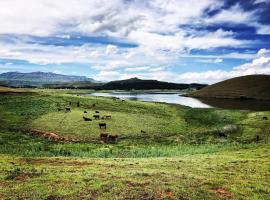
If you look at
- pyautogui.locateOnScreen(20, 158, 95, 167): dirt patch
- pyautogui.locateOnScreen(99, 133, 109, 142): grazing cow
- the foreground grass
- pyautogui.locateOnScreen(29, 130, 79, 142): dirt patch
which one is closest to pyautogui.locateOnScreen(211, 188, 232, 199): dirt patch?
the foreground grass

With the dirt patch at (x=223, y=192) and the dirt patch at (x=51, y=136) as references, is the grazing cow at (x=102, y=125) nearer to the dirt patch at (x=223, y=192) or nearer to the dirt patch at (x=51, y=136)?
the dirt patch at (x=51, y=136)

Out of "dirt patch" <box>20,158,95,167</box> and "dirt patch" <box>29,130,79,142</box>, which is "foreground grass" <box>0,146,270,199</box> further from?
"dirt patch" <box>29,130,79,142</box>

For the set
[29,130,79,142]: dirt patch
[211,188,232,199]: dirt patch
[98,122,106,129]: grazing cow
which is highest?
[211,188,232,199]: dirt patch

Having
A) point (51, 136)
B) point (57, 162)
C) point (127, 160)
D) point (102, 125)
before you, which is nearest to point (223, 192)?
point (127, 160)

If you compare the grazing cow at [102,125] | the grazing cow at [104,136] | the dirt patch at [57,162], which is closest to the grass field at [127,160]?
the dirt patch at [57,162]

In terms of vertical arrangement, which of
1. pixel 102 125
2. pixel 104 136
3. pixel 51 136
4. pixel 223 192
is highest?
pixel 223 192

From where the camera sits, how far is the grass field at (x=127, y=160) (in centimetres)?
2208

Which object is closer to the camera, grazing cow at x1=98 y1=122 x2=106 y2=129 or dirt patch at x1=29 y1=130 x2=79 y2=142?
dirt patch at x1=29 y1=130 x2=79 y2=142

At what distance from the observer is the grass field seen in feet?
72.4

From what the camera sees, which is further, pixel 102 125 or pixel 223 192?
pixel 102 125

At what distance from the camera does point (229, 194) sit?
22.2 metres

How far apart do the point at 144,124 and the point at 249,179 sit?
155 feet

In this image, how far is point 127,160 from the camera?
35375 mm

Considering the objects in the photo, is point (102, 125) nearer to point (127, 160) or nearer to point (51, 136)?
point (51, 136)
